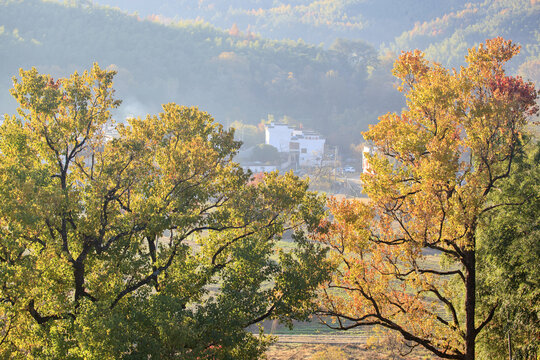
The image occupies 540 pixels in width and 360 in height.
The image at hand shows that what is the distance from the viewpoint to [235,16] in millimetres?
196375

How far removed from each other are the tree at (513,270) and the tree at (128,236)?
14.4 ft

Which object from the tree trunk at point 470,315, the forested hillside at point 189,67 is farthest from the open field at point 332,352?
the forested hillside at point 189,67

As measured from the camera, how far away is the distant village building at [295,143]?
6631 cm

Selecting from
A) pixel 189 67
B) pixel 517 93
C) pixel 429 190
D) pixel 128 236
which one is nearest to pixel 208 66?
pixel 189 67

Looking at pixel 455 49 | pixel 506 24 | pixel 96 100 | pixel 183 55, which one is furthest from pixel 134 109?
pixel 506 24

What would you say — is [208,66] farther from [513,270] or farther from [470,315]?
[470,315]

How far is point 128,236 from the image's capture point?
8.98m

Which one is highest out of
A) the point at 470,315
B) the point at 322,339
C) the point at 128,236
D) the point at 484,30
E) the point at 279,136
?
the point at 484,30

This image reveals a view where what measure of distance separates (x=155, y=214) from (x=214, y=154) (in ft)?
6.32

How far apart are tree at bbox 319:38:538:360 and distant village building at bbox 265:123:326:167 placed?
2182 inches

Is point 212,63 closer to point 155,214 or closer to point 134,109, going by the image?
point 134,109

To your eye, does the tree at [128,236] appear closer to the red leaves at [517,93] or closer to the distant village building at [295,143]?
the red leaves at [517,93]

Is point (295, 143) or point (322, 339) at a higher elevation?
point (295, 143)

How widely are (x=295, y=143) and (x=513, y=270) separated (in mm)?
56693
